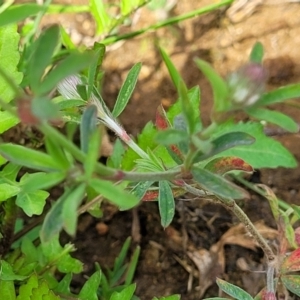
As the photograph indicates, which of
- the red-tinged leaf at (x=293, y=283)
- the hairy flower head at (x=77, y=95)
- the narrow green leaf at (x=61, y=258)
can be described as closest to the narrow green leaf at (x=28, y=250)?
the narrow green leaf at (x=61, y=258)

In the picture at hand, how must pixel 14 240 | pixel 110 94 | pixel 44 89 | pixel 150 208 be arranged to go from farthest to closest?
pixel 110 94, pixel 150 208, pixel 14 240, pixel 44 89

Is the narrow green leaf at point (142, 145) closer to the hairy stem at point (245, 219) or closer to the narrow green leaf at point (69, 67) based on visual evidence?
the hairy stem at point (245, 219)

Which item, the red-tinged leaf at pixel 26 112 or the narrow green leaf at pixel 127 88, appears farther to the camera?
the narrow green leaf at pixel 127 88

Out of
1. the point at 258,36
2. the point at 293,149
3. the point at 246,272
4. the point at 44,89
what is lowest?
the point at 246,272

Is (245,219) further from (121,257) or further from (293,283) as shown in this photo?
(121,257)

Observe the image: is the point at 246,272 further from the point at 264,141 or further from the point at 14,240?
the point at 14,240

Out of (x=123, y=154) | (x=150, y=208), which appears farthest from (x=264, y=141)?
(x=150, y=208)
